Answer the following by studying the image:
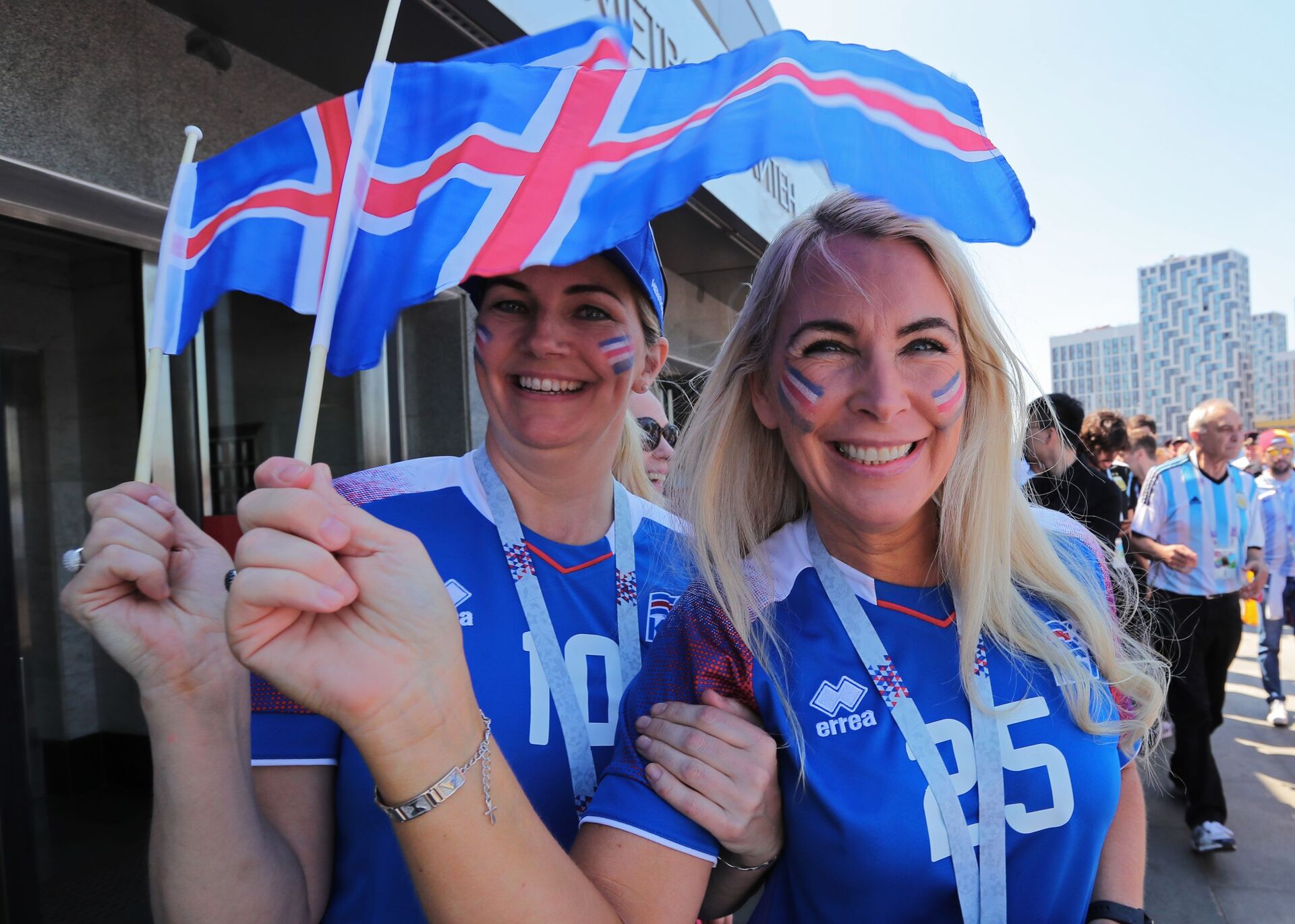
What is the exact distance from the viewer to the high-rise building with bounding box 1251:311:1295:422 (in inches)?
3671

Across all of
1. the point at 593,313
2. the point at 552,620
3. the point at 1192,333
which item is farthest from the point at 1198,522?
the point at 1192,333

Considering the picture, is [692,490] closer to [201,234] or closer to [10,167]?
[201,234]

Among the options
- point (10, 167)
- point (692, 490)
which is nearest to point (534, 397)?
point (692, 490)

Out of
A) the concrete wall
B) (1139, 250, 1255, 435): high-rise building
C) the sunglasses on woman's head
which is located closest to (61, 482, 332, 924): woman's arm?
the concrete wall

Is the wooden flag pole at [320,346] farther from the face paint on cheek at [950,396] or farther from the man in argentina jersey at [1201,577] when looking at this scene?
the man in argentina jersey at [1201,577]

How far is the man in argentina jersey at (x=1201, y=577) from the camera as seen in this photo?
14.9 feet

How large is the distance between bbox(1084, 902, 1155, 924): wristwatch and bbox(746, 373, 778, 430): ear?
106 cm

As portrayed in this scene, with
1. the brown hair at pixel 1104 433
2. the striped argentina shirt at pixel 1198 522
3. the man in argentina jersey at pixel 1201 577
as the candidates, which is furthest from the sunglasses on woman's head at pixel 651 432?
the brown hair at pixel 1104 433

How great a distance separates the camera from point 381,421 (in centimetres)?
485

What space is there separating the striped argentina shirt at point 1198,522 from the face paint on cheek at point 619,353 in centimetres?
499

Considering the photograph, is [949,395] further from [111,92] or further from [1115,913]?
[111,92]

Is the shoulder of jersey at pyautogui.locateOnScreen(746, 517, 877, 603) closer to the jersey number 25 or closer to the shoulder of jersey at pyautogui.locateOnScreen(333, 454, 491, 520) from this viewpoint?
the jersey number 25

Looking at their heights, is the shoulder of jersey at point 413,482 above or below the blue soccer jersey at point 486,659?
above

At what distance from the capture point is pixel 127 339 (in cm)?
449
